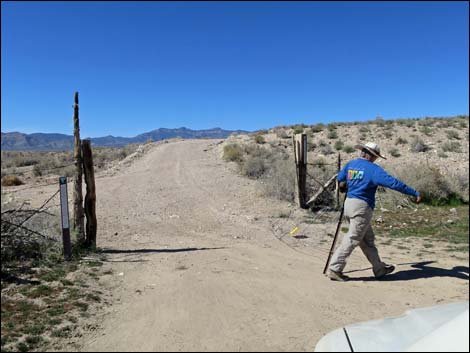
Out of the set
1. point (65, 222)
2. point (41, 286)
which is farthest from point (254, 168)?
point (41, 286)

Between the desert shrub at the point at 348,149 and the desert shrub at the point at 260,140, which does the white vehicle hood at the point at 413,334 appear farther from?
the desert shrub at the point at 260,140

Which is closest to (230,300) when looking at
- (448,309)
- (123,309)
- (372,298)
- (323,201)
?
(123,309)

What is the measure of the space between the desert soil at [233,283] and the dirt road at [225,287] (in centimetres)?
1

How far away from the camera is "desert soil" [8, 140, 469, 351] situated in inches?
140

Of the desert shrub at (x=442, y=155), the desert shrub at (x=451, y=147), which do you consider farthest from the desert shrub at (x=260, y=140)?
the desert shrub at (x=442, y=155)

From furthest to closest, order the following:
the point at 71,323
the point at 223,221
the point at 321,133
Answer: the point at 321,133 < the point at 223,221 < the point at 71,323

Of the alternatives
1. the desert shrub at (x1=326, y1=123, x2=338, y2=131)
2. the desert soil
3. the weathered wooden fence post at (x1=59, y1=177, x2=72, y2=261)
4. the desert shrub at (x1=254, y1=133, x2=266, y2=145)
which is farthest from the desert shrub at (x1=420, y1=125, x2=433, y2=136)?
the weathered wooden fence post at (x1=59, y1=177, x2=72, y2=261)

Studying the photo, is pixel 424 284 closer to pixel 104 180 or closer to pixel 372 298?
pixel 372 298

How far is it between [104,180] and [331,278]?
1501cm

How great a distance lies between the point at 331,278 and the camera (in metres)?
5.98

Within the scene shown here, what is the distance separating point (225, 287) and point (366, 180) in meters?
2.29

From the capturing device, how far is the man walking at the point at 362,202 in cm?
555

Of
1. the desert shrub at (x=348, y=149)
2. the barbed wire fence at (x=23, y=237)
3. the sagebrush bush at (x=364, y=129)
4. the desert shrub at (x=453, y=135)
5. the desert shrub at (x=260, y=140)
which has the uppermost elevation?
the sagebrush bush at (x=364, y=129)

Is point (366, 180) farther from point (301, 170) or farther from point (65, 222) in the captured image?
point (301, 170)
